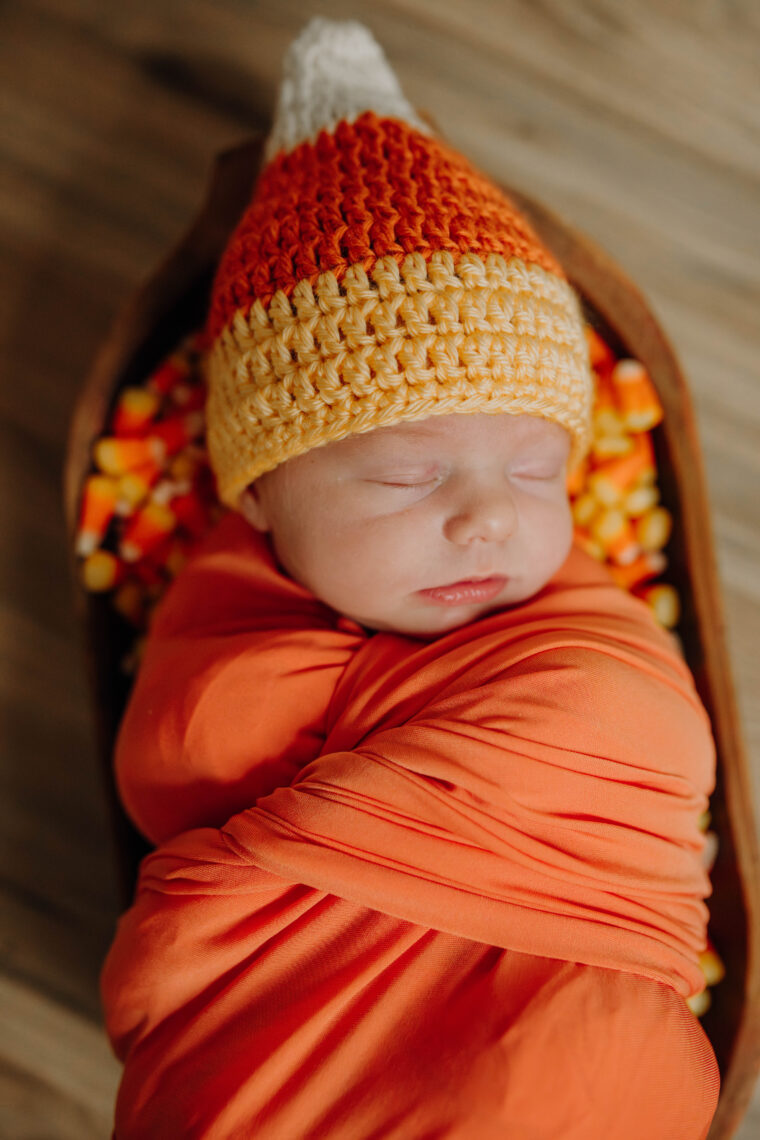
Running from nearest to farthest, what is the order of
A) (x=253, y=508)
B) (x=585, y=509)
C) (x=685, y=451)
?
(x=253, y=508) < (x=685, y=451) < (x=585, y=509)

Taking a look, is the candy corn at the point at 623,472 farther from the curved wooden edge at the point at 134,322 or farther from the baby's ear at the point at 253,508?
the curved wooden edge at the point at 134,322

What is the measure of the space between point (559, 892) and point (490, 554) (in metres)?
0.46

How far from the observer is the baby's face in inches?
44.5

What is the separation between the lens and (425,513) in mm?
1146

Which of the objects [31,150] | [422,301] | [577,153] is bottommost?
[31,150]

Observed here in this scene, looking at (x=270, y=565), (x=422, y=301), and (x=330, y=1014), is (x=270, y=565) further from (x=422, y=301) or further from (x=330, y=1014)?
(x=330, y=1014)

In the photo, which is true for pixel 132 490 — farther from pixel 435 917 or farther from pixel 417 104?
pixel 417 104

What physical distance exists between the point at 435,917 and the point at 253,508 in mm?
680

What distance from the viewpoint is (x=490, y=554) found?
118 cm

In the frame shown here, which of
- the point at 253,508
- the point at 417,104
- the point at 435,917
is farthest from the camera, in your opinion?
the point at 417,104

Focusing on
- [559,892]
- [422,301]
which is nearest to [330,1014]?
[559,892]

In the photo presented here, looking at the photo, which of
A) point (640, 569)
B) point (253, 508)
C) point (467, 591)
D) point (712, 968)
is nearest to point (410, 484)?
point (467, 591)

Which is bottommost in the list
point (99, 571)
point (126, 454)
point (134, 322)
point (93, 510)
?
point (99, 571)

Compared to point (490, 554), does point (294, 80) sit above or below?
above
